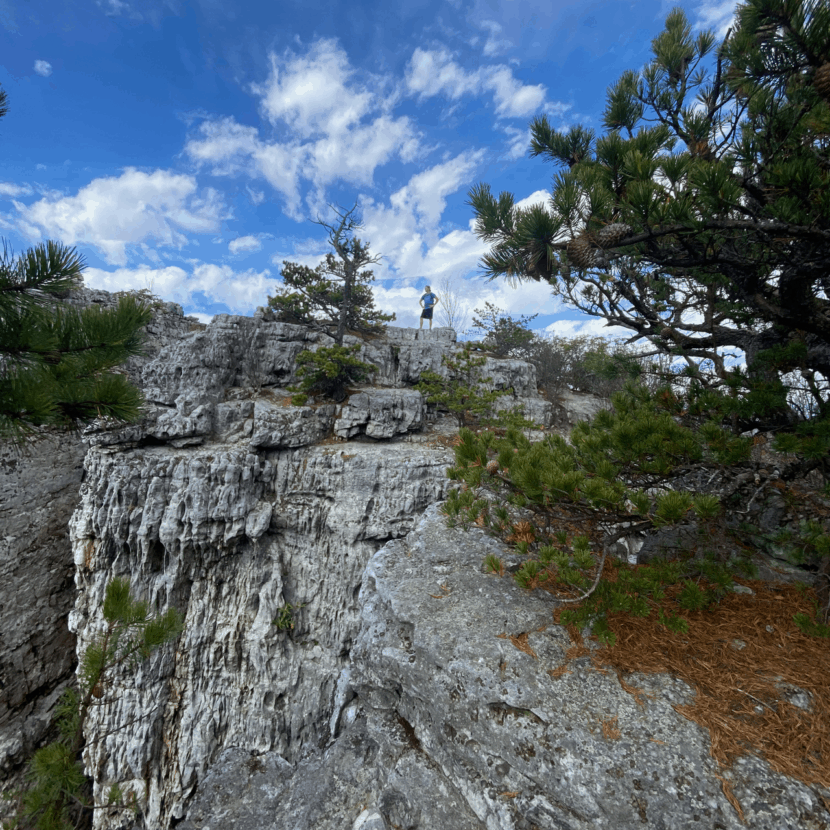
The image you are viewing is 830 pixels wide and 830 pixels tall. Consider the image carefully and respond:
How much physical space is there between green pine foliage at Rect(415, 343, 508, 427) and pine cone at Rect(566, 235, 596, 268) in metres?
6.89

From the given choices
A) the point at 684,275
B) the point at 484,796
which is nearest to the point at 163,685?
the point at 484,796

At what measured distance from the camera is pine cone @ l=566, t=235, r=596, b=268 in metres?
2.54

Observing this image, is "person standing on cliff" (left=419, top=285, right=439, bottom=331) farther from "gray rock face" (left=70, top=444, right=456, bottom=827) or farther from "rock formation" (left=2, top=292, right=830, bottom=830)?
"gray rock face" (left=70, top=444, right=456, bottom=827)

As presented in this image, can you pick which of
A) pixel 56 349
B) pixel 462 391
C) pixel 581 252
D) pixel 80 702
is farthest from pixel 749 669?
pixel 462 391

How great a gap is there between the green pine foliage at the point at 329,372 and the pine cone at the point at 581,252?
8048mm

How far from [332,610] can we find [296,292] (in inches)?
373

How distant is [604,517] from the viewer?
8.94 ft

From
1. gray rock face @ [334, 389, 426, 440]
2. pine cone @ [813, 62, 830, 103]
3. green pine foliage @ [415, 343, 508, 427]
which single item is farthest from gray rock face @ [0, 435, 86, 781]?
pine cone @ [813, 62, 830, 103]

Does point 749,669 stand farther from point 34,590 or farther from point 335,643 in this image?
point 34,590

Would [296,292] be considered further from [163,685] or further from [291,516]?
[163,685]

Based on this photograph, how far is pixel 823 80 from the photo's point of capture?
7.14 feet

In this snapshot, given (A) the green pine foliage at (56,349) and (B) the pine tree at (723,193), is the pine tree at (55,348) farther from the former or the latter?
(B) the pine tree at (723,193)

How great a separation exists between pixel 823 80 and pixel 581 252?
1.54 meters

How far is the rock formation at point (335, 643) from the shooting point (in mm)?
2375
